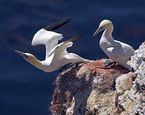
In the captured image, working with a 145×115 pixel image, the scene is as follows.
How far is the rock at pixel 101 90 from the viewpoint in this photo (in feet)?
34.5

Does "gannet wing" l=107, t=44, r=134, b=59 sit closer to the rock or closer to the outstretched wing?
the rock

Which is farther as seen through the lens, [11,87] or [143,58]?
[11,87]

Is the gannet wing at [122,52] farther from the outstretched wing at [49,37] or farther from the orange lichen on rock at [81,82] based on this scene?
the outstretched wing at [49,37]

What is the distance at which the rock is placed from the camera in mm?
10508

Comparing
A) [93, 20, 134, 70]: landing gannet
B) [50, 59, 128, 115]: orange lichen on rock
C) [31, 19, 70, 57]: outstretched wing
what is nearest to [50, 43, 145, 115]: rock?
[50, 59, 128, 115]: orange lichen on rock

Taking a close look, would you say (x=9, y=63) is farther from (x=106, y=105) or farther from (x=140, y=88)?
(x=140, y=88)

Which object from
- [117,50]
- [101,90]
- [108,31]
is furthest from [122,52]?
[101,90]

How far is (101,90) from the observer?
12.2 m

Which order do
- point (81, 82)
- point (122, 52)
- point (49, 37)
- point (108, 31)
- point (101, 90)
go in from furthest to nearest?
point (49, 37) → point (108, 31) → point (81, 82) → point (122, 52) → point (101, 90)

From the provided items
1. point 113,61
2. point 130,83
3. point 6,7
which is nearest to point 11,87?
point 6,7

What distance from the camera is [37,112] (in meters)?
18.5

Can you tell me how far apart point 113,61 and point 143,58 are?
101 inches

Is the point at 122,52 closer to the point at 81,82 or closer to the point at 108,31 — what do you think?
the point at 108,31

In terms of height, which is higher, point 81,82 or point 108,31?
point 108,31
